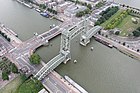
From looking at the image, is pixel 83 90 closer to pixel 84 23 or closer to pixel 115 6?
pixel 84 23

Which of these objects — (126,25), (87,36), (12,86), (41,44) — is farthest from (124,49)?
(12,86)

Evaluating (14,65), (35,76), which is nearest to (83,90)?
(35,76)

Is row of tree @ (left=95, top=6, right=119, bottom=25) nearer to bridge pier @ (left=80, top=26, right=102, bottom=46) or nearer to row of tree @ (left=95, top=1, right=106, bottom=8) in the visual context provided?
row of tree @ (left=95, top=1, right=106, bottom=8)

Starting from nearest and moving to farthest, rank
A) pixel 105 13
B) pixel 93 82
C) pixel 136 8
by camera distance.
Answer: pixel 93 82 → pixel 105 13 → pixel 136 8

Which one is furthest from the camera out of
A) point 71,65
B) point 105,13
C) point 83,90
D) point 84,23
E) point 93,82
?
point 105,13

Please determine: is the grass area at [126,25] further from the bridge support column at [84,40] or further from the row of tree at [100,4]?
the bridge support column at [84,40]

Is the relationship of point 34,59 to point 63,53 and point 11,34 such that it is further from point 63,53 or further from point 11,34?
point 11,34

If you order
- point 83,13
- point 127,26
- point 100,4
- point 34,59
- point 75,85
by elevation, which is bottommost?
point 75,85
